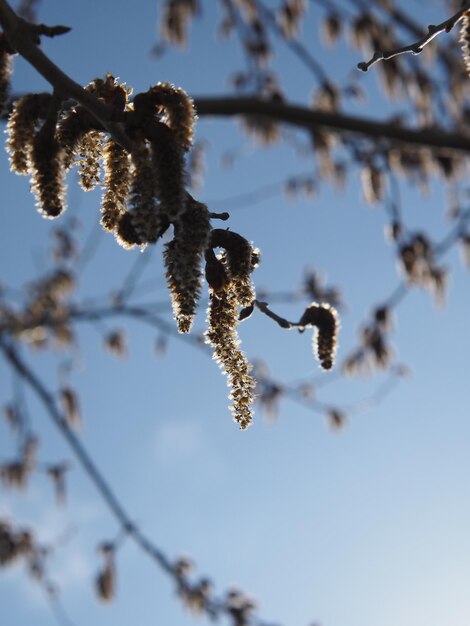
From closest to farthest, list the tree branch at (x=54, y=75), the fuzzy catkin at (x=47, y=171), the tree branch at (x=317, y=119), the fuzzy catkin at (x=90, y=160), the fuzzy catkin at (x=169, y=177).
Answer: the fuzzy catkin at (x=169, y=177) < the tree branch at (x=54, y=75) < the fuzzy catkin at (x=47, y=171) < the fuzzy catkin at (x=90, y=160) < the tree branch at (x=317, y=119)

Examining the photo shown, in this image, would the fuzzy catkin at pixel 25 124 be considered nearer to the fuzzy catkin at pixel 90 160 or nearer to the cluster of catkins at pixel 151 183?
the cluster of catkins at pixel 151 183

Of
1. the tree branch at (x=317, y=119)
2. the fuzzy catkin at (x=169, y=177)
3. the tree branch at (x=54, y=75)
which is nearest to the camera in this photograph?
the fuzzy catkin at (x=169, y=177)

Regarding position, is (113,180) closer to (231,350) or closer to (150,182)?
(150,182)

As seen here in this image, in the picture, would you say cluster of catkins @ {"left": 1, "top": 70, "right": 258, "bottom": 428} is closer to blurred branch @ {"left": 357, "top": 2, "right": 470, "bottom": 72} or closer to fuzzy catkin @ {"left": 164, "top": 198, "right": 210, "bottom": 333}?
fuzzy catkin @ {"left": 164, "top": 198, "right": 210, "bottom": 333}

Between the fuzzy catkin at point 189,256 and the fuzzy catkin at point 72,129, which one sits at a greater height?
the fuzzy catkin at point 72,129

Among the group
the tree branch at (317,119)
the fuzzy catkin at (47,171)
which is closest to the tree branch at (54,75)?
the fuzzy catkin at (47,171)

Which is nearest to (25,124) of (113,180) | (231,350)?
(113,180)

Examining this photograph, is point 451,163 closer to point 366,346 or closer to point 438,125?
point 438,125

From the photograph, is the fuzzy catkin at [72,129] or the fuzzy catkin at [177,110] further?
the fuzzy catkin at [72,129]
